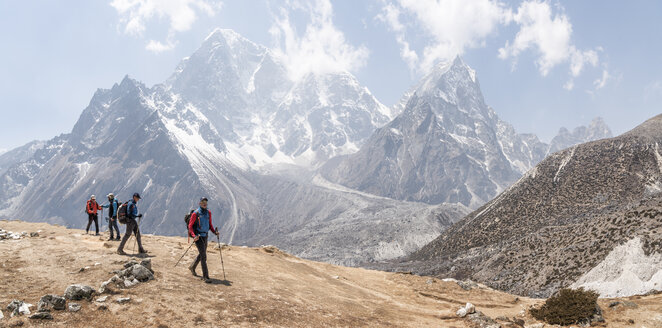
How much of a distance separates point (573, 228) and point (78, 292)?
69738 millimetres

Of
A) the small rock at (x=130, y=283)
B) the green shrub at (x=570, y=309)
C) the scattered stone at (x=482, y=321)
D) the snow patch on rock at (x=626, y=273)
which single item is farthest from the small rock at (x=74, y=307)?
the snow patch on rock at (x=626, y=273)

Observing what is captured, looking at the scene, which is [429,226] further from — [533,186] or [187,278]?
[187,278]

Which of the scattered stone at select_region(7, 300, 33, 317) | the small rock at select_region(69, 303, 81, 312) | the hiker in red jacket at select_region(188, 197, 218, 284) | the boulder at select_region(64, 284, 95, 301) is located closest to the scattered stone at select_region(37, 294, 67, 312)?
the small rock at select_region(69, 303, 81, 312)

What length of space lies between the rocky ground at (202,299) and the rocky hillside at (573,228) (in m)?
28.2

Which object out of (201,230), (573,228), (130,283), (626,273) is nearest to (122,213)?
(201,230)

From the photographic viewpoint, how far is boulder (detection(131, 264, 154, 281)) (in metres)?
14.1

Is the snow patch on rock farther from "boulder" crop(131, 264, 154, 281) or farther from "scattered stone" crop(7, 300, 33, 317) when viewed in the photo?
"scattered stone" crop(7, 300, 33, 317)

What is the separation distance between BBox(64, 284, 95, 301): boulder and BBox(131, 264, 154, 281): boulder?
6.61ft

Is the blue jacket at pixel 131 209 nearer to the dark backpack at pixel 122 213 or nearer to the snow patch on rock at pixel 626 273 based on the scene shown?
the dark backpack at pixel 122 213

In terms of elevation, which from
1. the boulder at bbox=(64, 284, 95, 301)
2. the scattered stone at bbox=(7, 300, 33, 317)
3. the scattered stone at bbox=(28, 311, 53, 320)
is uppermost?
the boulder at bbox=(64, 284, 95, 301)

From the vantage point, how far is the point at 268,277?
777 inches

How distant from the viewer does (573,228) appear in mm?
60344

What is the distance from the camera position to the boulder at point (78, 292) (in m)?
11.4

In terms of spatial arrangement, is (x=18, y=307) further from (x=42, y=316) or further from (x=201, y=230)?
(x=201, y=230)
